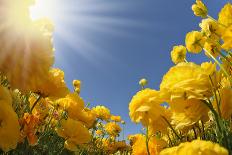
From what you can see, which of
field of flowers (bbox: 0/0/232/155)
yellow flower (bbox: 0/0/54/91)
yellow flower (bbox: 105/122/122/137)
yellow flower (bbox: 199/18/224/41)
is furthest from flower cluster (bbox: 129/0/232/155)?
yellow flower (bbox: 105/122/122/137)

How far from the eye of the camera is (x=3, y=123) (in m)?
0.95

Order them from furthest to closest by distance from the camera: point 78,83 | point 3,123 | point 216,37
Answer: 1. point 78,83
2. point 216,37
3. point 3,123

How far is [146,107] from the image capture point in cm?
132

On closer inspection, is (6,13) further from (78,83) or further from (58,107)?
(78,83)

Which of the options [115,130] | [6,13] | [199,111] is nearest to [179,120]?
[199,111]

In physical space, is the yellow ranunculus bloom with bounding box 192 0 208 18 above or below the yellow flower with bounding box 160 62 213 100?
above

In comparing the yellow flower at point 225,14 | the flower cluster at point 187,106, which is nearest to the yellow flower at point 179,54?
the yellow flower at point 225,14

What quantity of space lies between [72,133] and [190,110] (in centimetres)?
144

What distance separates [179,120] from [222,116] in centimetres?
14

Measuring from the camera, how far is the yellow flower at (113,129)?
465 cm

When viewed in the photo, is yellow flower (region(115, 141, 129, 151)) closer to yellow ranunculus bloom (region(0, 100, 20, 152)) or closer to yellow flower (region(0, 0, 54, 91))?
yellow ranunculus bloom (region(0, 100, 20, 152))

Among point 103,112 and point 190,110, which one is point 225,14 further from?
point 103,112

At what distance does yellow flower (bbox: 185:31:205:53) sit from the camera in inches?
94.7

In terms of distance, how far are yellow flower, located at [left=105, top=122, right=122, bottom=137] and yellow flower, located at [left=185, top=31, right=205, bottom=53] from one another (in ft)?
7.70
